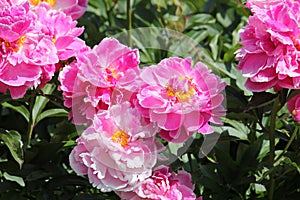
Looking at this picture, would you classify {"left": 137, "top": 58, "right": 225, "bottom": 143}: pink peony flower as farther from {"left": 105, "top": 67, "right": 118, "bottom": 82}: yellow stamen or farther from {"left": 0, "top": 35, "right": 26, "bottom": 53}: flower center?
{"left": 0, "top": 35, "right": 26, "bottom": 53}: flower center

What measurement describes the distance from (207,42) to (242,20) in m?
0.16

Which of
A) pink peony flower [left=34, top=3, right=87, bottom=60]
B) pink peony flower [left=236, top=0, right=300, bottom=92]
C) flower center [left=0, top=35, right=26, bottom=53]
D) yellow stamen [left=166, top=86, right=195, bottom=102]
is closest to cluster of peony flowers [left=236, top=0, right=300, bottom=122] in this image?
pink peony flower [left=236, top=0, right=300, bottom=92]

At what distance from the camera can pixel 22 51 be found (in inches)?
58.1

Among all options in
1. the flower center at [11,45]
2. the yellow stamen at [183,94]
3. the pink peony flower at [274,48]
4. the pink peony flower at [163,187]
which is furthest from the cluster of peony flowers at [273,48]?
the flower center at [11,45]

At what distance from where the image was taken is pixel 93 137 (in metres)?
1.37

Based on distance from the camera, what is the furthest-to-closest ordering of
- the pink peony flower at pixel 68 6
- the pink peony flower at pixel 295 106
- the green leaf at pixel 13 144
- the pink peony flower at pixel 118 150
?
the pink peony flower at pixel 68 6 < the green leaf at pixel 13 144 < the pink peony flower at pixel 295 106 < the pink peony flower at pixel 118 150

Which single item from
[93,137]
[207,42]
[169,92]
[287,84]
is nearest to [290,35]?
[287,84]

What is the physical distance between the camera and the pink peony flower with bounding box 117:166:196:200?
1402mm

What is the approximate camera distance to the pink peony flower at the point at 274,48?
4.62ft

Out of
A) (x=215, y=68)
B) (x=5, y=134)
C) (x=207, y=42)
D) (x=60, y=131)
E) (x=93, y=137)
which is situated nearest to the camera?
(x=93, y=137)

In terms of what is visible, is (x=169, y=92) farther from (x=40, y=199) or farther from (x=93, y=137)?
(x=40, y=199)

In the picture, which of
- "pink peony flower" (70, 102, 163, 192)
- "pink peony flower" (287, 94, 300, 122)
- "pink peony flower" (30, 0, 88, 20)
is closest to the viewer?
"pink peony flower" (70, 102, 163, 192)

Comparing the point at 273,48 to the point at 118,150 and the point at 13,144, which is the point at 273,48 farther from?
the point at 13,144

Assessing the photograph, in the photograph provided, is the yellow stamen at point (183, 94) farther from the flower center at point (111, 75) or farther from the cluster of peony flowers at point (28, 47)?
the cluster of peony flowers at point (28, 47)
